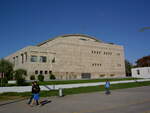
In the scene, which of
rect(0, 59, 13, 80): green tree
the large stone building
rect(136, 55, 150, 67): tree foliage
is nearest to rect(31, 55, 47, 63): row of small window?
the large stone building

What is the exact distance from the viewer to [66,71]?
212ft

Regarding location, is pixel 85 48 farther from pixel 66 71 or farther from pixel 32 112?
pixel 32 112

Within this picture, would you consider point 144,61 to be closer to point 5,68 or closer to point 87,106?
point 5,68

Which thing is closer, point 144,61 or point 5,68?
point 5,68

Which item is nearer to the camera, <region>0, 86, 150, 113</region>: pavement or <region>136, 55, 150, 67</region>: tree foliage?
<region>0, 86, 150, 113</region>: pavement

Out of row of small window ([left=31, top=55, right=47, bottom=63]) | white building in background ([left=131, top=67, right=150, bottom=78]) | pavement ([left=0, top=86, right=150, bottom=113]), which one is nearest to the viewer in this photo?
pavement ([left=0, top=86, right=150, bottom=113])

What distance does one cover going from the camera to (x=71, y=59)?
67.4m

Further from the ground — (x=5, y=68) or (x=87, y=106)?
(x=5, y=68)

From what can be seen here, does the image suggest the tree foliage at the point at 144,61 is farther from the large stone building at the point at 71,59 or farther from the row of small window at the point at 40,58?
the row of small window at the point at 40,58

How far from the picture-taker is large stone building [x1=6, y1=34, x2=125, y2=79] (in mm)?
57906

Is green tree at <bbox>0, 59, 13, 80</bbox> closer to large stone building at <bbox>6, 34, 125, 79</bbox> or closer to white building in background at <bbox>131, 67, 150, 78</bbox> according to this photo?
large stone building at <bbox>6, 34, 125, 79</bbox>

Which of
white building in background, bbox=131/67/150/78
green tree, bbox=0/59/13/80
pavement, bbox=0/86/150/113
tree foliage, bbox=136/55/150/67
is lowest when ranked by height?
pavement, bbox=0/86/150/113

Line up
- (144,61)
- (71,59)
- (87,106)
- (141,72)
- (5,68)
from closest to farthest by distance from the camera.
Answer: (87,106)
(5,68)
(141,72)
(71,59)
(144,61)

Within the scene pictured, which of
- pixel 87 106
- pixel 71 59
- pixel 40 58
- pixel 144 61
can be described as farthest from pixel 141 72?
pixel 87 106
